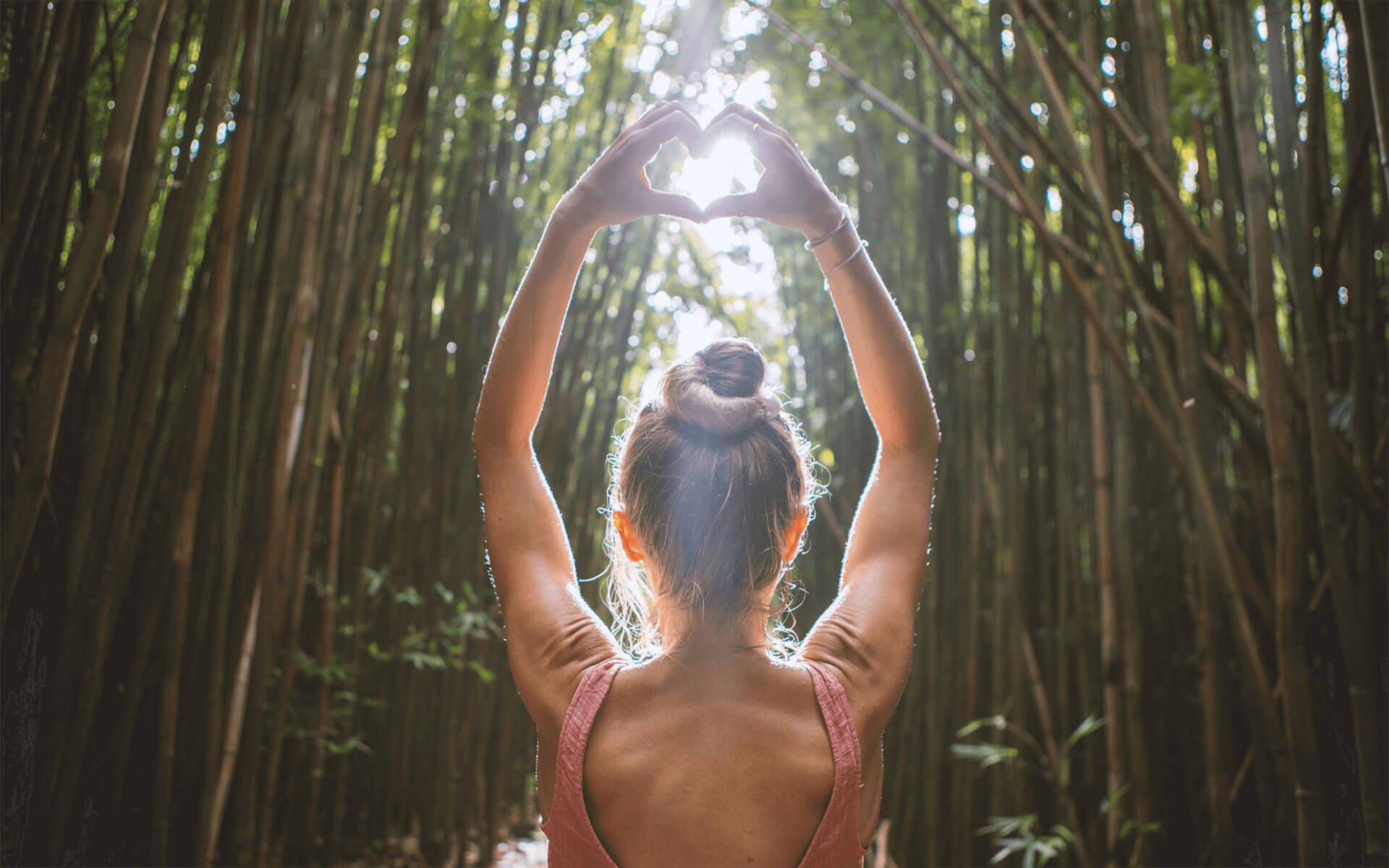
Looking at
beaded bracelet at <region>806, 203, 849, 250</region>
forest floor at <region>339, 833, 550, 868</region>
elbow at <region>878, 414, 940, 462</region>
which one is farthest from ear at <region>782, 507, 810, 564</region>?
forest floor at <region>339, 833, 550, 868</region>

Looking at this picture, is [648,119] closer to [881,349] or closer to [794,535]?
[881,349]

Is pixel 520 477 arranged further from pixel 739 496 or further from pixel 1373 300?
pixel 1373 300

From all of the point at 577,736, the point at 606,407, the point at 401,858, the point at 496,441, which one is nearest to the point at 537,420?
the point at 496,441

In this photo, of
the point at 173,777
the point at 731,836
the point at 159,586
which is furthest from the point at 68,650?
the point at 731,836

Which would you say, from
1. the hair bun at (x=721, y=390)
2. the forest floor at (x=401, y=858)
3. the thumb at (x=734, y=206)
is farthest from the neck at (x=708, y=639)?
the forest floor at (x=401, y=858)

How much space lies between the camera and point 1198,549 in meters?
1.78

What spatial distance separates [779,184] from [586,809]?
610 millimetres

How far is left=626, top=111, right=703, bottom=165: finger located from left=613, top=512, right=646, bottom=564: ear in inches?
13.6

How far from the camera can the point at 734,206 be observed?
86cm

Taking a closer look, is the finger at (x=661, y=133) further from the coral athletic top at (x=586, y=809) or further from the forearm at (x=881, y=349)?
the coral athletic top at (x=586, y=809)

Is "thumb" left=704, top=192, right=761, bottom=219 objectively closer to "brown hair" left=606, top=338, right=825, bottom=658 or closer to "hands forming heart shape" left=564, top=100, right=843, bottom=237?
"hands forming heart shape" left=564, top=100, right=843, bottom=237

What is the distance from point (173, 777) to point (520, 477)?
47.6 inches

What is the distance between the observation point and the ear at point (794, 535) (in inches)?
34.4

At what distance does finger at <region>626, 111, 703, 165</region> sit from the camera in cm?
87
